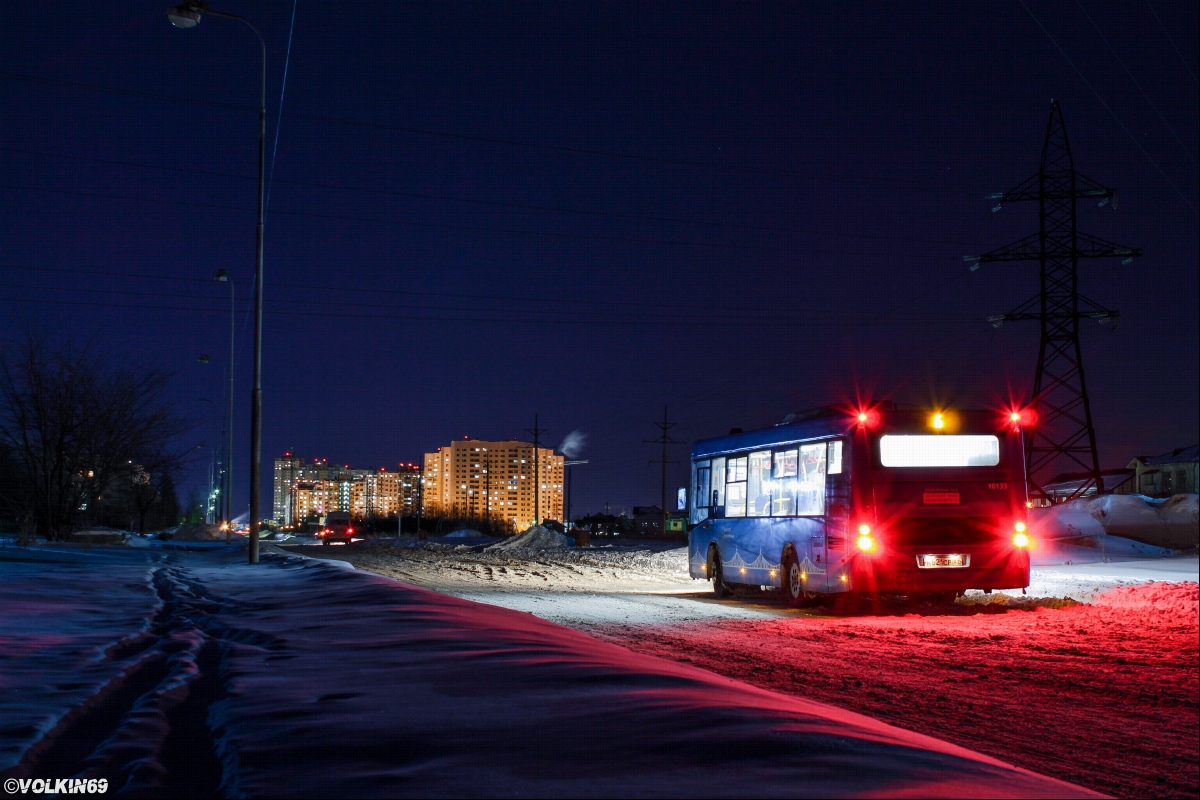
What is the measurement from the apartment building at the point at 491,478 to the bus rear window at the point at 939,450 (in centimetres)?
13884

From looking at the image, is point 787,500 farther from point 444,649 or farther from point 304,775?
point 304,775

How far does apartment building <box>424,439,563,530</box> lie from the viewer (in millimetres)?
161250

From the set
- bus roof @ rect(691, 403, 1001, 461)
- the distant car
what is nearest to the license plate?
bus roof @ rect(691, 403, 1001, 461)

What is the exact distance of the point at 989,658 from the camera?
1109cm

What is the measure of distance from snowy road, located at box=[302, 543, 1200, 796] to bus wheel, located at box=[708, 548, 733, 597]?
1.26 ft

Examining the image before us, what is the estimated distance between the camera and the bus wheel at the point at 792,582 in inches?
699

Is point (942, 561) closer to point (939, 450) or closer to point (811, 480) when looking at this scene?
point (939, 450)

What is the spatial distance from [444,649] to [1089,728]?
4.76 meters

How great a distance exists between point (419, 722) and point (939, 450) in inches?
523

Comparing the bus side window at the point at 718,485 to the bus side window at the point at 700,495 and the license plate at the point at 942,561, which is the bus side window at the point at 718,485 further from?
the license plate at the point at 942,561

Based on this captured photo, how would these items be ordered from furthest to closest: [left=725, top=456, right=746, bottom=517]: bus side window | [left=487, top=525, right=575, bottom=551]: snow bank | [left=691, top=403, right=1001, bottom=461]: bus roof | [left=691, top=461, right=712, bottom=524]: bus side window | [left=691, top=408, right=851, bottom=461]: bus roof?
1. [left=487, top=525, right=575, bottom=551]: snow bank
2. [left=691, top=461, right=712, bottom=524]: bus side window
3. [left=725, top=456, right=746, bottom=517]: bus side window
4. [left=691, top=408, right=851, bottom=461]: bus roof
5. [left=691, top=403, right=1001, bottom=461]: bus roof

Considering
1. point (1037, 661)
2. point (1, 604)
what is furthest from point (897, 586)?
point (1, 604)

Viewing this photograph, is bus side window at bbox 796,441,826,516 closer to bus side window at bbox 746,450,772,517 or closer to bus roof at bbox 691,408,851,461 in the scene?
bus roof at bbox 691,408,851,461

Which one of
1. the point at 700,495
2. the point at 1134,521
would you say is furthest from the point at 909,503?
the point at 1134,521
